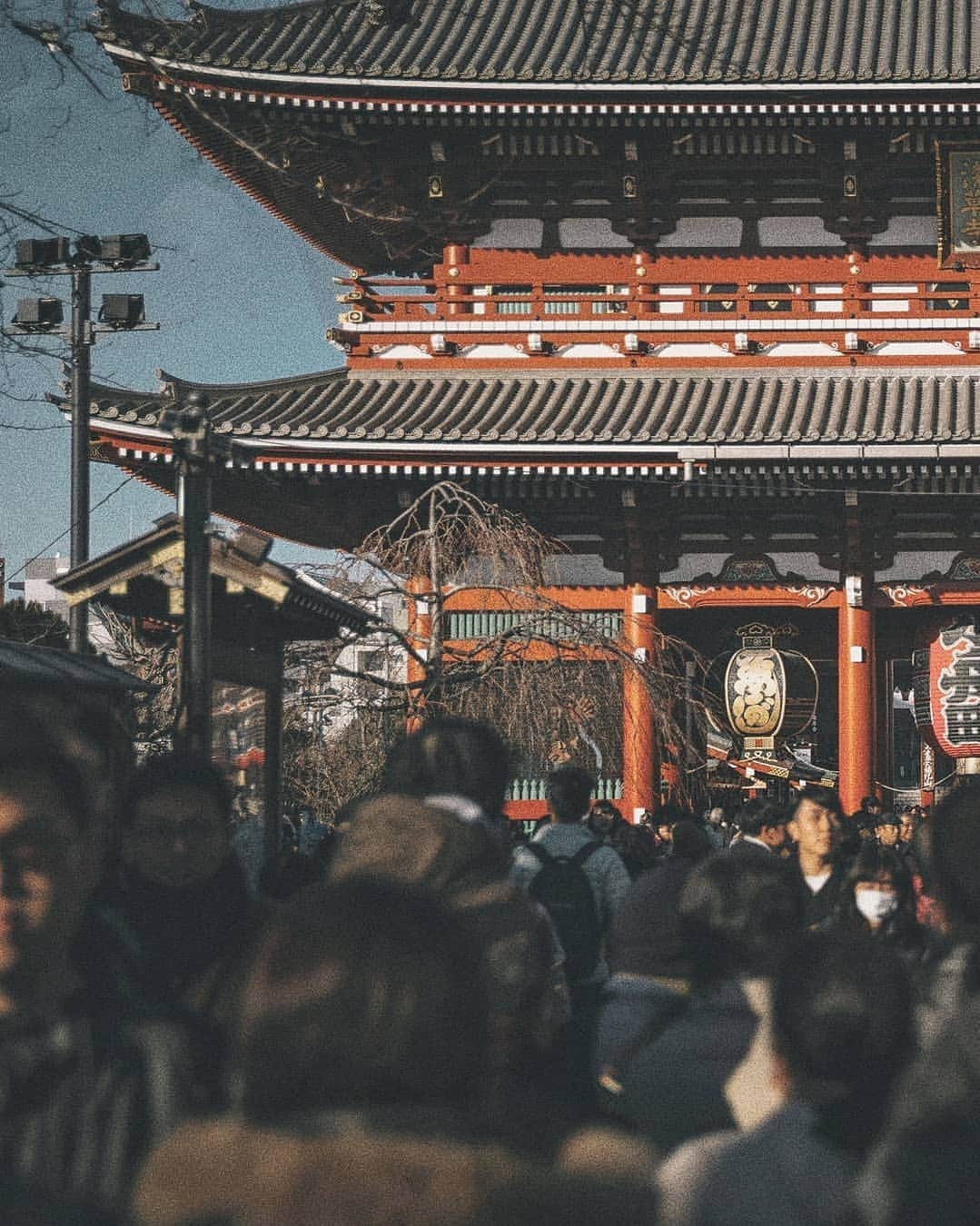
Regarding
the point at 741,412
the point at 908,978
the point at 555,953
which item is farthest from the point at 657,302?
the point at 908,978

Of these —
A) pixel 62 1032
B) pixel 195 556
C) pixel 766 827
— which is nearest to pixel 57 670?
pixel 195 556

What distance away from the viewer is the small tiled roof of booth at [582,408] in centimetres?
1488

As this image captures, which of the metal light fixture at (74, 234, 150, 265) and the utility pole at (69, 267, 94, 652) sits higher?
the metal light fixture at (74, 234, 150, 265)

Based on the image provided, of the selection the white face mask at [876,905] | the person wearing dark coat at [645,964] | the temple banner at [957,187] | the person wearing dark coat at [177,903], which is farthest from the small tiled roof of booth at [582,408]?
the person wearing dark coat at [645,964]

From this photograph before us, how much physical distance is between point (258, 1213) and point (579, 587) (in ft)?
47.6

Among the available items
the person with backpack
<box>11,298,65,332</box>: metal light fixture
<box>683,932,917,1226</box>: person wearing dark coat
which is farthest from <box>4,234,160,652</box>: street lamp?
<box>683,932,917,1226</box>: person wearing dark coat

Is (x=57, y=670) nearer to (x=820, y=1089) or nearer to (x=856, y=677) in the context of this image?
(x=820, y=1089)

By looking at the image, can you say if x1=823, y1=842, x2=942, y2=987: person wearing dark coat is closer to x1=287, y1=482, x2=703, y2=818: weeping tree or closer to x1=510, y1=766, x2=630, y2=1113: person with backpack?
x1=510, y1=766, x2=630, y2=1113: person with backpack

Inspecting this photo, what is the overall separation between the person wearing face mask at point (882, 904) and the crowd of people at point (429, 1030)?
1.6 inches

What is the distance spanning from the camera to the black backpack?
5254 mm

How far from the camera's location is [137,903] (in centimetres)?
385

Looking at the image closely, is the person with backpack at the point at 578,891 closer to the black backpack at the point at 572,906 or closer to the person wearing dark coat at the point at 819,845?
the black backpack at the point at 572,906

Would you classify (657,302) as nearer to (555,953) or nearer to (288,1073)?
(555,953)

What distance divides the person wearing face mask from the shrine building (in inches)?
387
